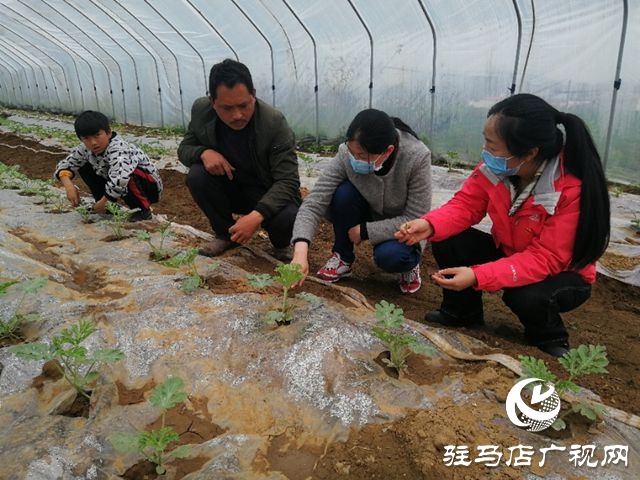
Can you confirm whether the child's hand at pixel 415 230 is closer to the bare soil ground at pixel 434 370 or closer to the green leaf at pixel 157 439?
the bare soil ground at pixel 434 370

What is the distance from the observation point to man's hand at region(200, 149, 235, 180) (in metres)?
2.86

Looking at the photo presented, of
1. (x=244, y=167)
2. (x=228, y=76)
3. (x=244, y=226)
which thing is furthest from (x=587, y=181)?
A: (x=244, y=167)

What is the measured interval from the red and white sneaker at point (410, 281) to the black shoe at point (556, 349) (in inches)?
33.8

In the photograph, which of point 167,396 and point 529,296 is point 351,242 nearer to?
point 529,296

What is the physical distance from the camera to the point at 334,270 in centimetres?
282

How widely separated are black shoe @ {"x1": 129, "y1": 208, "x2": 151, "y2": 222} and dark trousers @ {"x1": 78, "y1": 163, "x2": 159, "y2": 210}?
0.04 metres

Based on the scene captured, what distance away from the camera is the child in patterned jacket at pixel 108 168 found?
10.9ft

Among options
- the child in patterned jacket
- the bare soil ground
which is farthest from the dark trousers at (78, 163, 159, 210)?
the bare soil ground

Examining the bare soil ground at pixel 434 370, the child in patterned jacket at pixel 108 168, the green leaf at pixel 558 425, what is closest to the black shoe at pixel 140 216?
the child in patterned jacket at pixel 108 168

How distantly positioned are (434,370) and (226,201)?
1854 mm

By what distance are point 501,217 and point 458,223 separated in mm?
205

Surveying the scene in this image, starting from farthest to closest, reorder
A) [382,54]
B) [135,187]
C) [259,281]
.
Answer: [382,54], [135,187], [259,281]

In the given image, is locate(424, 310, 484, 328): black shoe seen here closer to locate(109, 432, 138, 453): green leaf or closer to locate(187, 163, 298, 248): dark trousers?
locate(187, 163, 298, 248): dark trousers

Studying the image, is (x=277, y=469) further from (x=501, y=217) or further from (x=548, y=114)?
(x=548, y=114)
